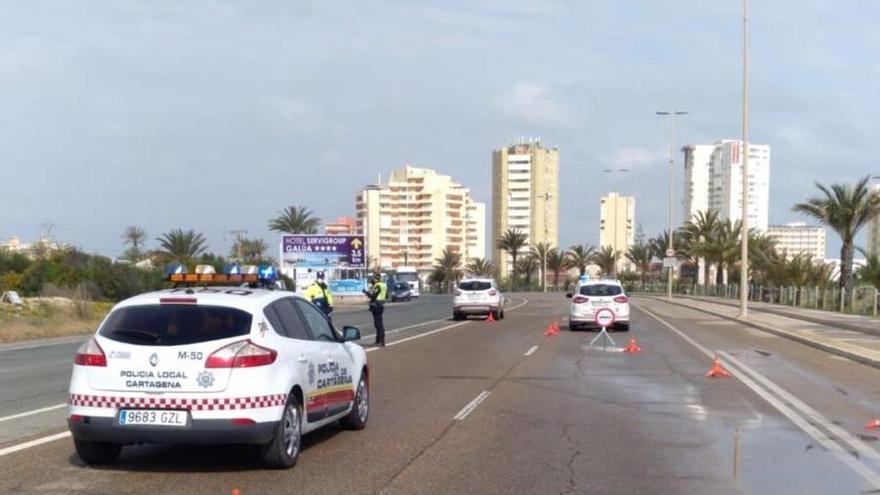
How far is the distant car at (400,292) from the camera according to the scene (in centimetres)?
7844

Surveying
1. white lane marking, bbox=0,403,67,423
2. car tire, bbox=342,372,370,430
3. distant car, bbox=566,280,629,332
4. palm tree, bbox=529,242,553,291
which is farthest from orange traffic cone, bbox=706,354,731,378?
palm tree, bbox=529,242,553,291

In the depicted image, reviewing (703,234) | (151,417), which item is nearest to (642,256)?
(703,234)

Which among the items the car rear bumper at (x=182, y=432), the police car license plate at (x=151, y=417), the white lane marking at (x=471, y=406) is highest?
the police car license plate at (x=151, y=417)

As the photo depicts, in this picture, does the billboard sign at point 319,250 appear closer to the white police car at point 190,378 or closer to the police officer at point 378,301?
the police officer at point 378,301

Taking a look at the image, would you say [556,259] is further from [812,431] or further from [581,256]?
[812,431]

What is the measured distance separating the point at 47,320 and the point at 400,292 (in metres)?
45.4

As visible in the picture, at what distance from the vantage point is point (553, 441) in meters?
10.3

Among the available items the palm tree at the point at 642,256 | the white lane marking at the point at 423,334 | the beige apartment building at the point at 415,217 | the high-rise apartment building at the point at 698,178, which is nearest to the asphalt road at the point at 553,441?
the white lane marking at the point at 423,334

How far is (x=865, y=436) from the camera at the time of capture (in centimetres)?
1084

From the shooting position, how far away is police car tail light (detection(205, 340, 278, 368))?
806 cm

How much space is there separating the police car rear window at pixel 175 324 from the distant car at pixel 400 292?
69.6 metres

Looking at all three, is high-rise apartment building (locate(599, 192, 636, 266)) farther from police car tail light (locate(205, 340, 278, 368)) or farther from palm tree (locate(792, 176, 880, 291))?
police car tail light (locate(205, 340, 278, 368))

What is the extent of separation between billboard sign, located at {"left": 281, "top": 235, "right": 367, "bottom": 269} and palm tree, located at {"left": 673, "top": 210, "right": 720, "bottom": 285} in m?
27.0

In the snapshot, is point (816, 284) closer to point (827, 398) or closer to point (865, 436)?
point (827, 398)
